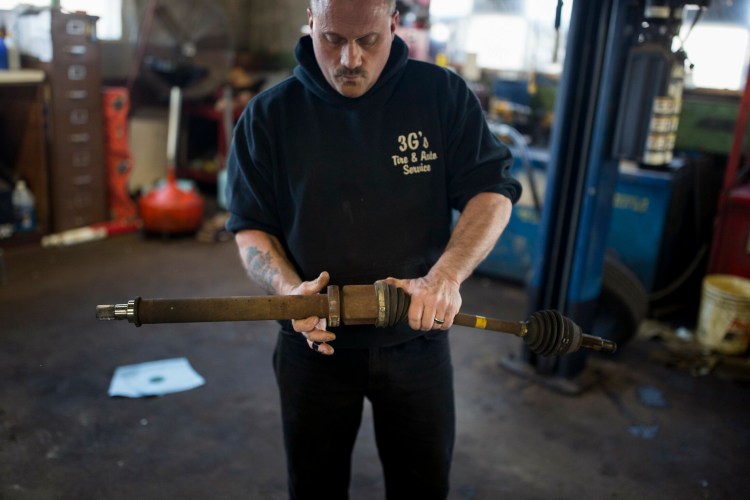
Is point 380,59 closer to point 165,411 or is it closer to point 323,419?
point 323,419

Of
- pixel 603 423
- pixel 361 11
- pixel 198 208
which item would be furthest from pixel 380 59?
pixel 198 208

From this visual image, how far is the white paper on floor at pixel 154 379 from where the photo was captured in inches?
102

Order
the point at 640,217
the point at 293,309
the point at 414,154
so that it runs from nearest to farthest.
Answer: the point at 293,309, the point at 414,154, the point at 640,217

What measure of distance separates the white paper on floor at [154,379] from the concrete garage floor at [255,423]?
0.14 ft

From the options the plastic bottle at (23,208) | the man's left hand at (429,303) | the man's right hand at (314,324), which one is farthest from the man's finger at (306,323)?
the plastic bottle at (23,208)

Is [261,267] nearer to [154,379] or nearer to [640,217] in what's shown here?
[154,379]

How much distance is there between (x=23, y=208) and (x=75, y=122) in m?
0.62

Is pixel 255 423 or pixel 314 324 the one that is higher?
pixel 314 324

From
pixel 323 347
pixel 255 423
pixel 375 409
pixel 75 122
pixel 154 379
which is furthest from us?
pixel 75 122

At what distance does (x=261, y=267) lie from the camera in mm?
1356

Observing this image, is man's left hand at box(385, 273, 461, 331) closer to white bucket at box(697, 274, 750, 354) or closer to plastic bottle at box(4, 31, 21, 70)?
white bucket at box(697, 274, 750, 354)

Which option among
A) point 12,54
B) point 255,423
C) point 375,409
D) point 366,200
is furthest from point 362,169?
point 12,54

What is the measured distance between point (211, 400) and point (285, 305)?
160 centimetres

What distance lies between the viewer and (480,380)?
283 cm
